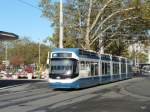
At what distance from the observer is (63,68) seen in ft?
106

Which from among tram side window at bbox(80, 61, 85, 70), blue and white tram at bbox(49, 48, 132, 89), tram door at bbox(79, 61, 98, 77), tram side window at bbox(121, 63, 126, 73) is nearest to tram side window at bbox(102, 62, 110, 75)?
blue and white tram at bbox(49, 48, 132, 89)

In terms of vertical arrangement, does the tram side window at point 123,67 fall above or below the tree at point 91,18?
below

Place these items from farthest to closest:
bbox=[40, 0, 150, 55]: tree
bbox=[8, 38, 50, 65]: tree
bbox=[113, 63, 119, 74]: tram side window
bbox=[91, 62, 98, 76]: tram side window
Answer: bbox=[8, 38, 50, 65]: tree
bbox=[40, 0, 150, 55]: tree
bbox=[113, 63, 119, 74]: tram side window
bbox=[91, 62, 98, 76]: tram side window

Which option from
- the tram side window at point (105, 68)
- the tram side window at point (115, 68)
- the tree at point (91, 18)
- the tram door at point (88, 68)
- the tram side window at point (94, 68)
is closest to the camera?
the tram door at point (88, 68)

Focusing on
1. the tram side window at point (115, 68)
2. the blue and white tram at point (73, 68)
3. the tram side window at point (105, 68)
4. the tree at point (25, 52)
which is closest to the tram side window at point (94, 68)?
the blue and white tram at point (73, 68)

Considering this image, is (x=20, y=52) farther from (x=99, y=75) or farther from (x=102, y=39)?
(x=99, y=75)

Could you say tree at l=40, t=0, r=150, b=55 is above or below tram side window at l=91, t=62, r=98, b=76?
above

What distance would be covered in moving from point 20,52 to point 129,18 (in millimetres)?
71737

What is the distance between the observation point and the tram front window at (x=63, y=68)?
106ft

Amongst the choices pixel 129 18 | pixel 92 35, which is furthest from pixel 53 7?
pixel 129 18

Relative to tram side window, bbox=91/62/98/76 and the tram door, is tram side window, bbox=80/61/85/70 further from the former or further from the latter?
tram side window, bbox=91/62/98/76

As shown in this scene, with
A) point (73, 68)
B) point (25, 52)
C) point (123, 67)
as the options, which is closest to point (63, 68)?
point (73, 68)

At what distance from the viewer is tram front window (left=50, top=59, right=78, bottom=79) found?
3219 centimetres

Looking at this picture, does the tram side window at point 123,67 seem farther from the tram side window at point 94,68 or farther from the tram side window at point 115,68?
the tram side window at point 94,68
